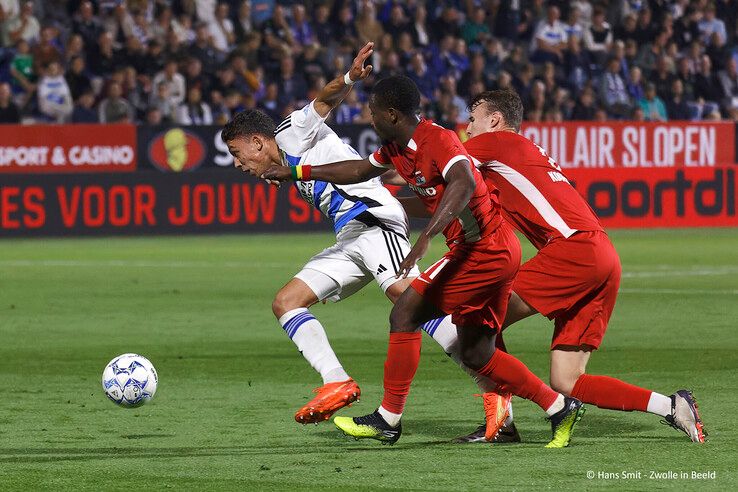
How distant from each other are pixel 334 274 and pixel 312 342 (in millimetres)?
469

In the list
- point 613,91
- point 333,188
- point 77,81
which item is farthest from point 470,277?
point 613,91

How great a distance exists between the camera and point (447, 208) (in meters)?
6.48

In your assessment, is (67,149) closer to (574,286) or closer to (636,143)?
(636,143)

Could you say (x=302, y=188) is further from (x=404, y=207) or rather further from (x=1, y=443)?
(x=1, y=443)

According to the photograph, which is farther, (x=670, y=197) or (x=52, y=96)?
(x=670, y=197)

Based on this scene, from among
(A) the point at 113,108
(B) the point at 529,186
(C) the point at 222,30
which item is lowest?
(A) the point at 113,108

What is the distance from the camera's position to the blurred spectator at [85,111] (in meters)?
22.4

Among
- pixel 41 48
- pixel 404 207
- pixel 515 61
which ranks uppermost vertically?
pixel 404 207

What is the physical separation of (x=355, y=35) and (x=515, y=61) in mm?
2978

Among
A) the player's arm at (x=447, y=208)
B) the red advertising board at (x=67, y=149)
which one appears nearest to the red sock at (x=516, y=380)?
the player's arm at (x=447, y=208)

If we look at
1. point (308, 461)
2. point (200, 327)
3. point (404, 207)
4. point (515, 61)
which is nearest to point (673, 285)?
point (200, 327)

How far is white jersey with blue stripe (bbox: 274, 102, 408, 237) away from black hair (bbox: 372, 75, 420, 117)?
1016 millimetres

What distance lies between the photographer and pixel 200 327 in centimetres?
1248

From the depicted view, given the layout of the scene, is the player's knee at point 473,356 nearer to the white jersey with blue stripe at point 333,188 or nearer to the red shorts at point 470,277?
the red shorts at point 470,277
